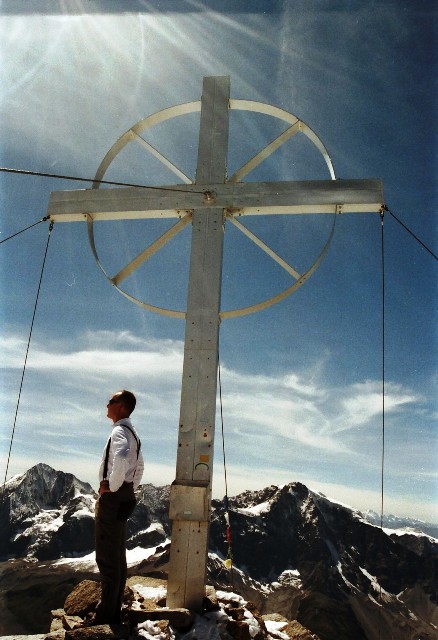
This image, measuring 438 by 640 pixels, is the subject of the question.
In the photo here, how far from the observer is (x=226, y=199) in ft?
18.8

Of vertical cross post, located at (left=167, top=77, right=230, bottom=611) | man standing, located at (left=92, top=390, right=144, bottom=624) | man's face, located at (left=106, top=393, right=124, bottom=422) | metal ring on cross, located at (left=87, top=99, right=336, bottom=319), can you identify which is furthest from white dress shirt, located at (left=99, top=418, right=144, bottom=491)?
metal ring on cross, located at (left=87, top=99, right=336, bottom=319)

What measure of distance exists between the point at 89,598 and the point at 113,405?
6.45ft

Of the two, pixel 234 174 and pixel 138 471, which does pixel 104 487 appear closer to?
pixel 138 471

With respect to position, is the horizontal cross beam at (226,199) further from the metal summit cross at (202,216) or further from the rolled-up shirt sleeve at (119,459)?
the rolled-up shirt sleeve at (119,459)

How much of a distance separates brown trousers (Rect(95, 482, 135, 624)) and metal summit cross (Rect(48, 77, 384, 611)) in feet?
2.52

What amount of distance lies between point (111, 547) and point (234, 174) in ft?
15.5

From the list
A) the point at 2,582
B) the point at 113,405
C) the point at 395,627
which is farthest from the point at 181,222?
the point at 395,627

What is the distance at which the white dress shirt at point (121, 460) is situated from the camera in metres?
3.84

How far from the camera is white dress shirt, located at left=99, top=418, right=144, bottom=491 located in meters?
3.84

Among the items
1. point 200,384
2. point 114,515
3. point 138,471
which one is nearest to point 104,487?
point 114,515

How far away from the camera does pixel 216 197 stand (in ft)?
18.9

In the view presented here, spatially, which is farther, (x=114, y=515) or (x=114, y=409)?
(x=114, y=409)

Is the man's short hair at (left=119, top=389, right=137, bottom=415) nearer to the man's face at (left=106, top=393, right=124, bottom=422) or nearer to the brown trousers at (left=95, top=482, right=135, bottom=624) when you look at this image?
the man's face at (left=106, top=393, right=124, bottom=422)

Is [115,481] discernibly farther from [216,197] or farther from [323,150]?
[323,150]
